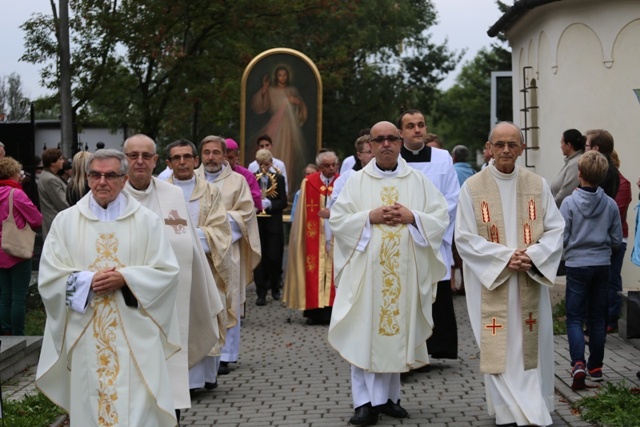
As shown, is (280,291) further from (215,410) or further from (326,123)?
(326,123)

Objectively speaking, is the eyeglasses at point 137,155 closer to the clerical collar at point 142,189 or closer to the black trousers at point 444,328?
the clerical collar at point 142,189

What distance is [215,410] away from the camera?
9328mm

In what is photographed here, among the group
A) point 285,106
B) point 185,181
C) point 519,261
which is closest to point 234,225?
point 185,181

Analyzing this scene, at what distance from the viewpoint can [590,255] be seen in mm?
9742

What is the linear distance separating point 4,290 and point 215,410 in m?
3.51

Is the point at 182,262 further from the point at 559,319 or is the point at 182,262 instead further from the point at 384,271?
the point at 559,319

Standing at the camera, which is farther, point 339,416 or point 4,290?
point 4,290

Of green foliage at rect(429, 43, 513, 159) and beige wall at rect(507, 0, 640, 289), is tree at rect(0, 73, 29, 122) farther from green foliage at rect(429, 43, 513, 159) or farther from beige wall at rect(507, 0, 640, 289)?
green foliage at rect(429, 43, 513, 159)

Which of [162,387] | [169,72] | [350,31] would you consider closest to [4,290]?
[162,387]

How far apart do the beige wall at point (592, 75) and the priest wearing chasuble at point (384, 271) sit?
7.11 m

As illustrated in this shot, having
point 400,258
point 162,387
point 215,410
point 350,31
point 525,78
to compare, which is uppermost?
point 350,31

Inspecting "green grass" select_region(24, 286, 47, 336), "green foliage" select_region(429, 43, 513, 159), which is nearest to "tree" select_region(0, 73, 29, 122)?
"green grass" select_region(24, 286, 47, 336)

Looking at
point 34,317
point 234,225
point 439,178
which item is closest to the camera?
point 439,178

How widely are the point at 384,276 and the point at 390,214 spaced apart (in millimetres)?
464
